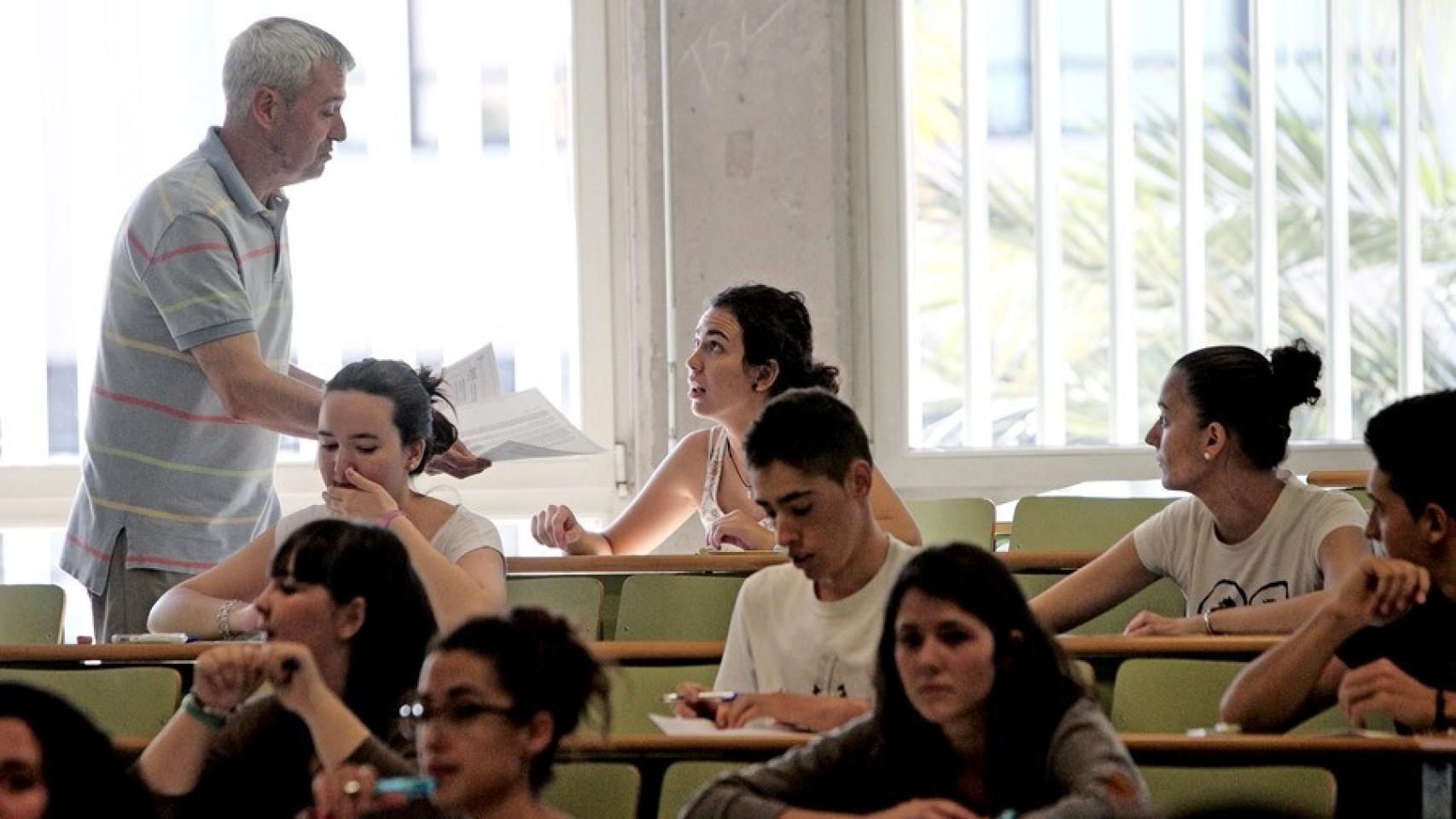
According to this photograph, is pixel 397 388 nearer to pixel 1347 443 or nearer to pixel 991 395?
pixel 991 395

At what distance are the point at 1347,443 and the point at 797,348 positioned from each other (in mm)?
2484

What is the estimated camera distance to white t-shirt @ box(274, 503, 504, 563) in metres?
3.66

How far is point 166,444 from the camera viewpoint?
12.2 ft

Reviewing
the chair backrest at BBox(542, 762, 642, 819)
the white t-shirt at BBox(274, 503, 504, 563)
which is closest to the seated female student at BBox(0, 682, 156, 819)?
the chair backrest at BBox(542, 762, 642, 819)

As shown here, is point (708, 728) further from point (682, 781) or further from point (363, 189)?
point (363, 189)

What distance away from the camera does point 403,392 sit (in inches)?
147

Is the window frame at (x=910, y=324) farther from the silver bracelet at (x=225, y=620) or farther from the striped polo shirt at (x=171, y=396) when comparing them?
the silver bracelet at (x=225, y=620)

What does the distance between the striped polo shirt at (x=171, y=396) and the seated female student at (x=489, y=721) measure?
135 centimetres

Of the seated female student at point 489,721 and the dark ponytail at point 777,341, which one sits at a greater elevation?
the dark ponytail at point 777,341

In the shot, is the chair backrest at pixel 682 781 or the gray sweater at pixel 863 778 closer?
the gray sweater at pixel 863 778

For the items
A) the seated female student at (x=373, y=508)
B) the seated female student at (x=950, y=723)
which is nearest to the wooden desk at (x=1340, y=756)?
the seated female student at (x=950, y=723)

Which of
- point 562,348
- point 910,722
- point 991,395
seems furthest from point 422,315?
point 910,722

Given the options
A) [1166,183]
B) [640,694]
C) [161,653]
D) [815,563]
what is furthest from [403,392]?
[1166,183]

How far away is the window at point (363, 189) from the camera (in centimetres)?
616
